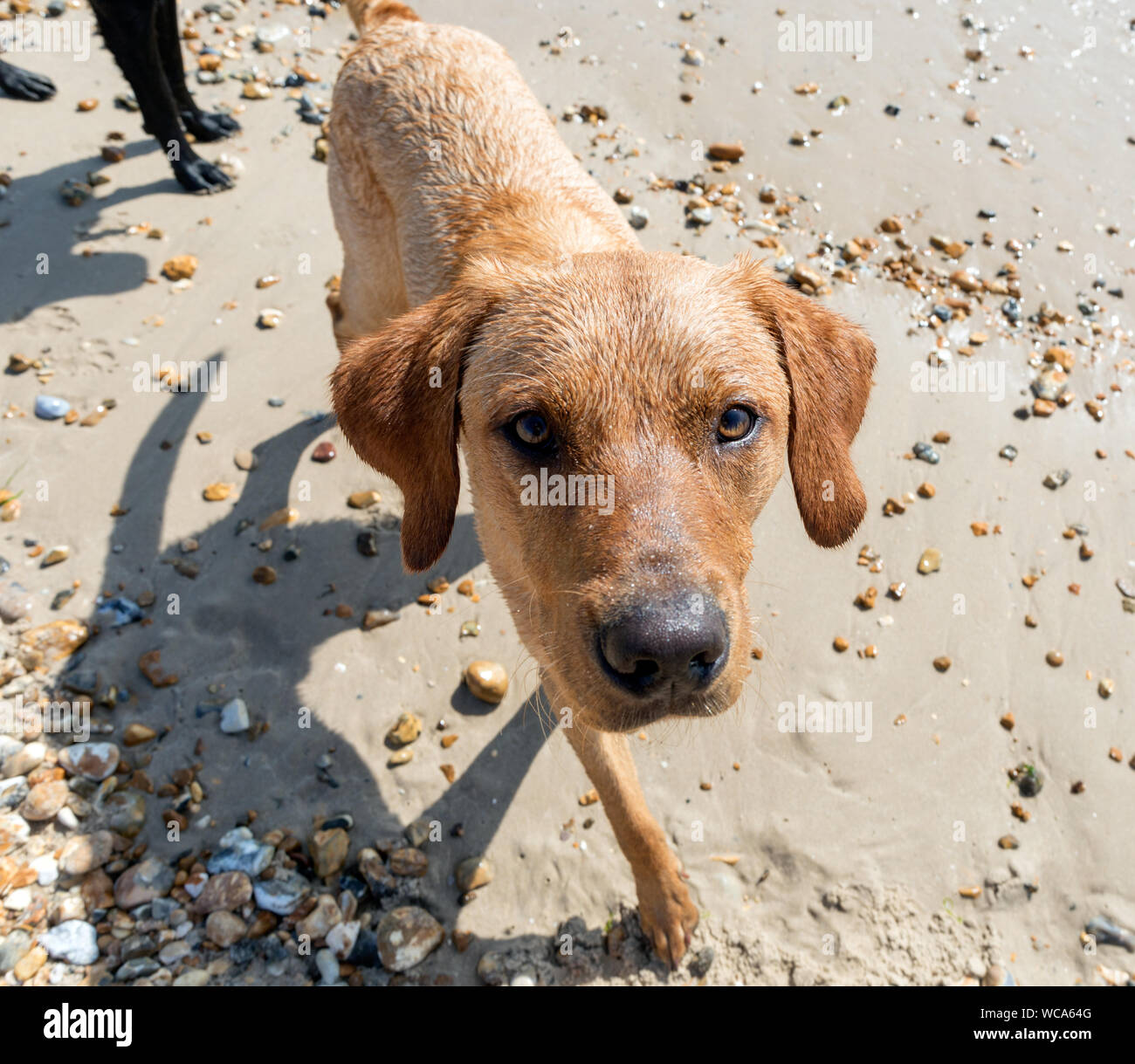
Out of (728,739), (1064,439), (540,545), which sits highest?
(540,545)

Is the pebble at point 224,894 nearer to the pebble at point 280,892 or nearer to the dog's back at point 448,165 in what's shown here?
the pebble at point 280,892

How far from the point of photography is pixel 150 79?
18.8 ft

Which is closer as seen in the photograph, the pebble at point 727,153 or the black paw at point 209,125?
the black paw at point 209,125

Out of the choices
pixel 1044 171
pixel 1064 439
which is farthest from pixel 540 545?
pixel 1044 171

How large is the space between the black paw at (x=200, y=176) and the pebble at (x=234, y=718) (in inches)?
179

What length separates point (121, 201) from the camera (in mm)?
6309

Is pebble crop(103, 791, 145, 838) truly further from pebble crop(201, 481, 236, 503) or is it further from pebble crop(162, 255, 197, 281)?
pebble crop(162, 255, 197, 281)

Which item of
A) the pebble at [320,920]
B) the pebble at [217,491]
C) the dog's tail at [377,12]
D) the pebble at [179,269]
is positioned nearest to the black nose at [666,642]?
the pebble at [320,920]

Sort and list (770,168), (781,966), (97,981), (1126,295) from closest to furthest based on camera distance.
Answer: (97,981)
(781,966)
(1126,295)
(770,168)

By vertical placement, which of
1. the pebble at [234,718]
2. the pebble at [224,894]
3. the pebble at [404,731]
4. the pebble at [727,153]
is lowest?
the pebble at [224,894]

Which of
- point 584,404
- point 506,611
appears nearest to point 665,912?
point 506,611

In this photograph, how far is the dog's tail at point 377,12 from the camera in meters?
4.96

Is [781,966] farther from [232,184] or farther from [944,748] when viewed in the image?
[232,184]

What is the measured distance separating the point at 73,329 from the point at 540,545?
15.9ft
